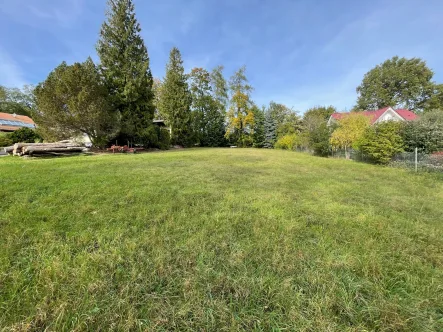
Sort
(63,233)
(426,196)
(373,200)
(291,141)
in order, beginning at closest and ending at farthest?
(63,233) → (373,200) → (426,196) → (291,141)

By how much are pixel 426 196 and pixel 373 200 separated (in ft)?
6.02

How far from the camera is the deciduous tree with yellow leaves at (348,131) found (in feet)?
45.0

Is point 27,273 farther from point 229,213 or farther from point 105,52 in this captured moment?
point 105,52

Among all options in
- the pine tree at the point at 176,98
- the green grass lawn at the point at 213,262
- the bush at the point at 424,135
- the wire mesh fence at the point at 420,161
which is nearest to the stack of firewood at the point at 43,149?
the green grass lawn at the point at 213,262

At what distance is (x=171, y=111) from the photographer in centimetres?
2203

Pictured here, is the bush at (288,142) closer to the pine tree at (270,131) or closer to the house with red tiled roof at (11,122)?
the pine tree at (270,131)

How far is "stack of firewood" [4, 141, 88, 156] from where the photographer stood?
993 cm

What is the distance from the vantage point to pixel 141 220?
3186mm

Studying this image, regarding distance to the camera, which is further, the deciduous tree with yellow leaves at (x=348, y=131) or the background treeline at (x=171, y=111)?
the deciduous tree with yellow leaves at (x=348, y=131)

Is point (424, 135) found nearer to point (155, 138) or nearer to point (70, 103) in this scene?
point (155, 138)

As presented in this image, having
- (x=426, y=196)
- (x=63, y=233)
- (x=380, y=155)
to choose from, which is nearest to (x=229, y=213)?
(x=63, y=233)

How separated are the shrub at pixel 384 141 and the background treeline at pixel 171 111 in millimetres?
41

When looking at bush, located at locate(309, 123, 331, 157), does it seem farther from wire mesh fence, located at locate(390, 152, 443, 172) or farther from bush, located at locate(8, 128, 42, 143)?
bush, located at locate(8, 128, 42, 143)

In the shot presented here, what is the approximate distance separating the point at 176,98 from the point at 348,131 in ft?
55.7
